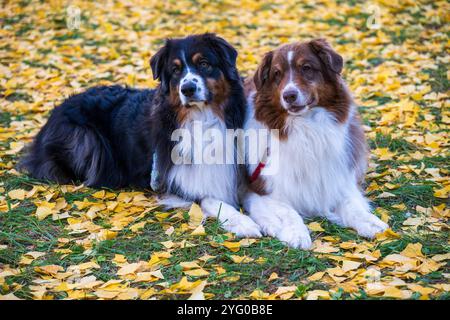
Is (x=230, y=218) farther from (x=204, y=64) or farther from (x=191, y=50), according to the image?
(x=191, y=50)

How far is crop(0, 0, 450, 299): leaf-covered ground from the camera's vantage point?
11.8 ft

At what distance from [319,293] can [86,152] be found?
3.06 meters

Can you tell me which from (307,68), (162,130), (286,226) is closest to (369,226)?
(286,226)

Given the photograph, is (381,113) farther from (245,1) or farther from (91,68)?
(245,1)

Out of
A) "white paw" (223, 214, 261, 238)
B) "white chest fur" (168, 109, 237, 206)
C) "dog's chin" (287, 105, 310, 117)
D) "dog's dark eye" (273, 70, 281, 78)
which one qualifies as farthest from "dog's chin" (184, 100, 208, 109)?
"white paw" (223, 214, 261, 238)

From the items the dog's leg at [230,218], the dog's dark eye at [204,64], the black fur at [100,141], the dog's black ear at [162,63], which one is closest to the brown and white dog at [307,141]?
the dog's leg at [230,218]

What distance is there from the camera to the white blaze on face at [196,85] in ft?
14.6

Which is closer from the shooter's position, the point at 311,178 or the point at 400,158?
the point at 311,178

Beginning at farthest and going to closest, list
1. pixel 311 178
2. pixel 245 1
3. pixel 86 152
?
pixel 245 1 → pixel 86 152 → pixel 311 178

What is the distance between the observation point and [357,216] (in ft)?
14.4

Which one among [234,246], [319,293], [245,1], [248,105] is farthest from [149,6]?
[319,293]

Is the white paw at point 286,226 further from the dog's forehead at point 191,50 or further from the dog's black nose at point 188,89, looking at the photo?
the dog's forehead at point 191,50

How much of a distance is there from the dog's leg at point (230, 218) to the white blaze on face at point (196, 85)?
89 cm
